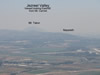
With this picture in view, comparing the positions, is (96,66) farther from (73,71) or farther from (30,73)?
(30,73)

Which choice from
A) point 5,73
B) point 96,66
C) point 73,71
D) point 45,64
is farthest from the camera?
point 45,64

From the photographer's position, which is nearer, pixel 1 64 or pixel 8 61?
pixel 1 64

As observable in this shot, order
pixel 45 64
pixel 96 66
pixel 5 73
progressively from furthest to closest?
pixel 45 64, pixel 96 66, pixel 5 73

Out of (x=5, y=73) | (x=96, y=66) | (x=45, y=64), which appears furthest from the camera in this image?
(x=45, y=64)

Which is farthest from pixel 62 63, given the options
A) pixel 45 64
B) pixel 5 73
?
pixel 5 73

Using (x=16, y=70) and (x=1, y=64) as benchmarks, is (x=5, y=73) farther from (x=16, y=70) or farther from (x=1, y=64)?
(x=1, y=64)

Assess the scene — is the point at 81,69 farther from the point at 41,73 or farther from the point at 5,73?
the point at 5,73

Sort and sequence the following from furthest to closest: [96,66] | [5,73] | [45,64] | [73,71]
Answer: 1. [45,64]
2. [96,66]
3. [73,71]
4. [5,73]

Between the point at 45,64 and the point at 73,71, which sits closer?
the point at 73,71

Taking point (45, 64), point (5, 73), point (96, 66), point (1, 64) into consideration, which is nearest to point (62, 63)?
point (45, 64)
